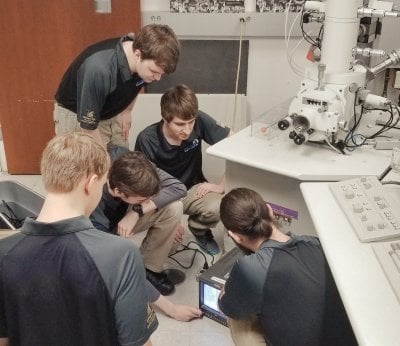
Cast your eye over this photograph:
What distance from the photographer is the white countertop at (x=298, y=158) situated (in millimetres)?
1782

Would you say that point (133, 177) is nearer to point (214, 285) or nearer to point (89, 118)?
point (89, 118)

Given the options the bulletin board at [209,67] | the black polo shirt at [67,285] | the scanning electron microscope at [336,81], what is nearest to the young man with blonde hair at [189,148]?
the scanning electron microscope at [336,81]

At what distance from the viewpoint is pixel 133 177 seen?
174 cm

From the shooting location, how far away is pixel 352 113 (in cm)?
191

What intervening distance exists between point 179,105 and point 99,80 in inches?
14.6

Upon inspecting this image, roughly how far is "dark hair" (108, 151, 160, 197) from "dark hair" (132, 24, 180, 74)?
1.30 feet

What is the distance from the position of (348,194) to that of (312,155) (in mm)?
467

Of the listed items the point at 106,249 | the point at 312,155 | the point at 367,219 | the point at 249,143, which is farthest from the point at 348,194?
the point at 106,249

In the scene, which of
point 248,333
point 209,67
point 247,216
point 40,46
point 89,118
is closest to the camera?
point 247,216

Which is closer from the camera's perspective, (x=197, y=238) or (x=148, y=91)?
(x=197, y=238)

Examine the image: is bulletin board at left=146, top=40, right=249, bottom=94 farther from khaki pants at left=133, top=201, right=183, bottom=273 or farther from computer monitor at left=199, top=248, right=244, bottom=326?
computer monitor at left=199, top=248, right=244, bottom=326

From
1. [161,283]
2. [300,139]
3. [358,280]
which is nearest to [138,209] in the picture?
[161,283]

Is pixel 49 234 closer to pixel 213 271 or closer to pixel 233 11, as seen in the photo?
pixel 213 271

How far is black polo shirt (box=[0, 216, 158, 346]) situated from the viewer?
1013 millimetres
